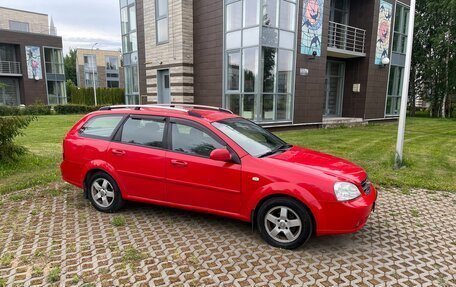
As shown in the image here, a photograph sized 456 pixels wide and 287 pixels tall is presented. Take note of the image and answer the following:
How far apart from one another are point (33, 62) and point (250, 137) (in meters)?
34.0

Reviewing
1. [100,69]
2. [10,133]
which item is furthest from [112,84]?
[10,133]

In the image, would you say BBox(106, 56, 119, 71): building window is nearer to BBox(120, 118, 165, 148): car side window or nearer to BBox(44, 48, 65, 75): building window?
BBox(44, 48, 65, 75): building window

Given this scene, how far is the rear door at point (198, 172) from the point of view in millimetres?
3832

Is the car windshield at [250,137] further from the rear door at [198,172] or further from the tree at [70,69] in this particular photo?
the tree at [70,69]

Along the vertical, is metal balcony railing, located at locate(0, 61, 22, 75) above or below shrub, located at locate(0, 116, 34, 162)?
above

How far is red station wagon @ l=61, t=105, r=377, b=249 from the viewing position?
351cm

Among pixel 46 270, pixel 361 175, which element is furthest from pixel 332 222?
pixel 46 270

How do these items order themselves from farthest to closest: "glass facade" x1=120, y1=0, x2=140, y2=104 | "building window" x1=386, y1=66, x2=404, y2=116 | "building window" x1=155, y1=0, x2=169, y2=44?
"building window" x1=386, y1=66, x2=404, y2=116, "glass facade" x1=120, y1=0, x2=140, y2=104, "building window" x1=155, y1=0, x2=169, y2=44

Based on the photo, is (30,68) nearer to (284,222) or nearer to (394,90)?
(394,90)

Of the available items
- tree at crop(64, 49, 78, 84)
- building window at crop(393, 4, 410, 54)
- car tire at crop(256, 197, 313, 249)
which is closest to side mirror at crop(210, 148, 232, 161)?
car tire at crop(256, 197, 313, 249)

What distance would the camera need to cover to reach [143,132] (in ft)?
14.8

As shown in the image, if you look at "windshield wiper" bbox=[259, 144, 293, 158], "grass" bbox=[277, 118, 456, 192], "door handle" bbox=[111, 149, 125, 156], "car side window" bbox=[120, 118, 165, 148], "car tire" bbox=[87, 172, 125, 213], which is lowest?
"grass" bbox=[277, 118, 456, 192]

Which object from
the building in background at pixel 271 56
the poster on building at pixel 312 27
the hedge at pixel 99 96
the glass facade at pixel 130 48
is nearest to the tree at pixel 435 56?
the building in background at pixel 271 56

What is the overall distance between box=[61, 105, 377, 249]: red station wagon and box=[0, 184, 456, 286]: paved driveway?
296mm
